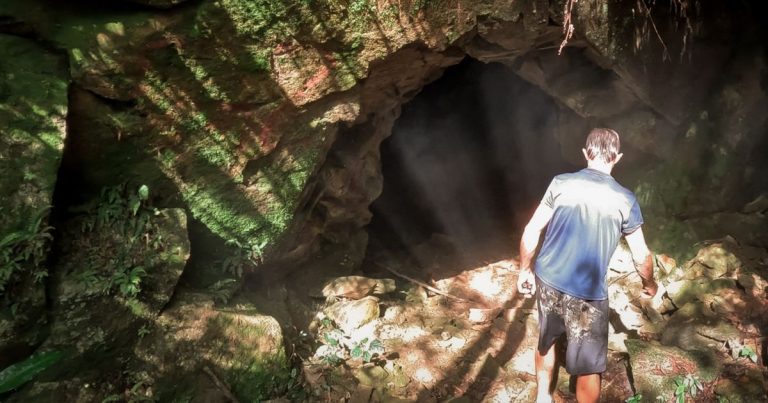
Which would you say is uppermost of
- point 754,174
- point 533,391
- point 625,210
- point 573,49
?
point 573,49

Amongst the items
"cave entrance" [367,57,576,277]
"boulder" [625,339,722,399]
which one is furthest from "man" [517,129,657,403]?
"cave entrance" [367,57,576,277]

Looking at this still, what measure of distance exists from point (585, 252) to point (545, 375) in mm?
1089

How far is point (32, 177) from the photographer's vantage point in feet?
9.66

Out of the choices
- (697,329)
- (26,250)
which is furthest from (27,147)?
(697,329)

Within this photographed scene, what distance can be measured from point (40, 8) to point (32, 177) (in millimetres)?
1148

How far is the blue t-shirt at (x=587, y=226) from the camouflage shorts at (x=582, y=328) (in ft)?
0.22

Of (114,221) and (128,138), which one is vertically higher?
(128,138)

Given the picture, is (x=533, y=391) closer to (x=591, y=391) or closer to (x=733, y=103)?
(x=591, y=391)

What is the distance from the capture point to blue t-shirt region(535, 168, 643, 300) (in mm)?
3062

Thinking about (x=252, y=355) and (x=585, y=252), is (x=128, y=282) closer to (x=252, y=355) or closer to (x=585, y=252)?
(x=252, y=355)

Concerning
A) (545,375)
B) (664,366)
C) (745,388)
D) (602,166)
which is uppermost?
(602,166)

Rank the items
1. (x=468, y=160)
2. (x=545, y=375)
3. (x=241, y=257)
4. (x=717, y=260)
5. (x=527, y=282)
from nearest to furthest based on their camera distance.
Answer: (x=527, y=282)
(x=545, y=375)
(x=241, y=257)
(x=717, y=260)
(x=468, y=160)

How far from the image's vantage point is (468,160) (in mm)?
8938

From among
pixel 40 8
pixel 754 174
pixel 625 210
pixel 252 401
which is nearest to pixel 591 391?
pixel 625 210
